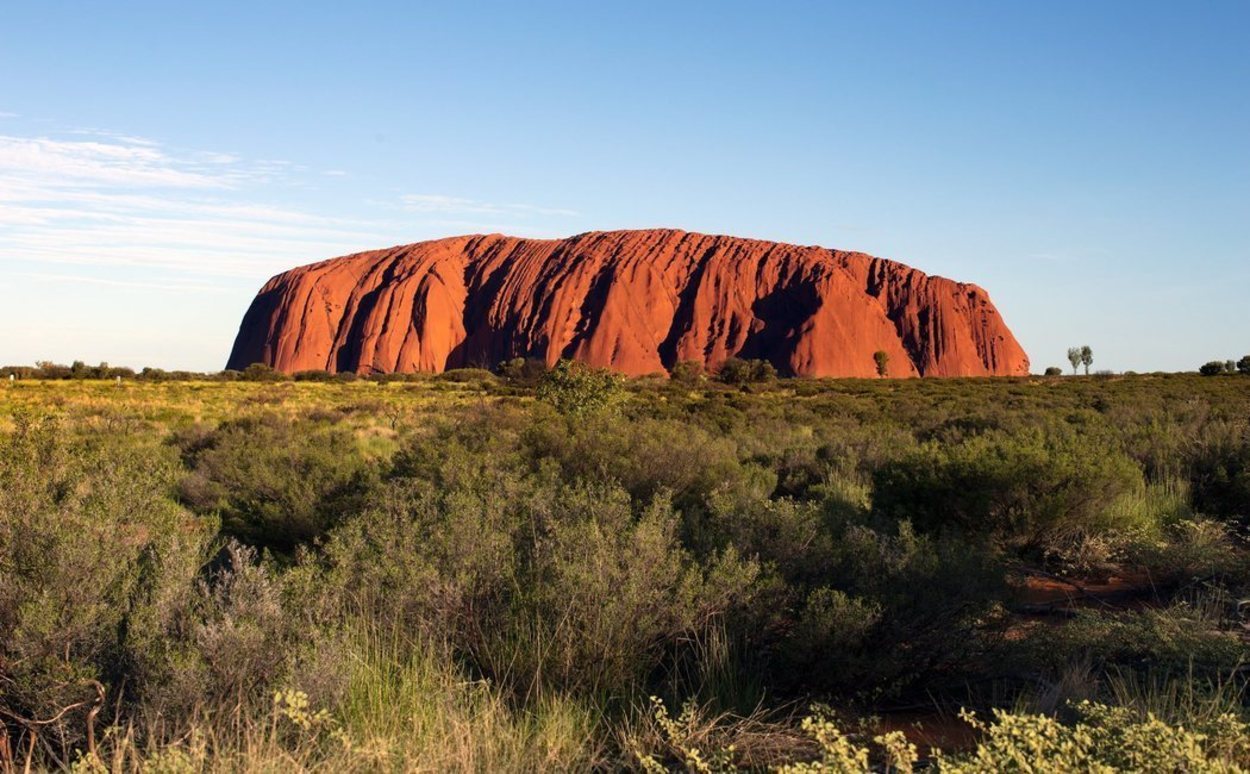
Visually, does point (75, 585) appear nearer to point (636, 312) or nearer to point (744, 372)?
point (744, 372)

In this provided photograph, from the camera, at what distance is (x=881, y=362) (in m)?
95.2

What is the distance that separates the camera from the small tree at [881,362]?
94.8 m

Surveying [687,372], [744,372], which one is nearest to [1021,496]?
[744,372]

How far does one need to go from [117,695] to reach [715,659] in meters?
2.82

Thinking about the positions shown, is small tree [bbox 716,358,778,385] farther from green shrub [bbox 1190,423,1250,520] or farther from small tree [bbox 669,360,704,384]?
green shrub [bbox 1190,423,1250,520]

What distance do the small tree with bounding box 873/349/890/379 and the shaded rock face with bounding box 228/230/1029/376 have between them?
0.82 meters

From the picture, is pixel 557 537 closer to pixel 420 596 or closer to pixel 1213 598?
pixel 420 596

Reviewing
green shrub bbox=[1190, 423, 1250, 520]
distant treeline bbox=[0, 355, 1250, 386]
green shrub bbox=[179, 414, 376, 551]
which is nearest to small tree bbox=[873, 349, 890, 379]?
distant treeline bbox=[0, 355, 1250, 386]

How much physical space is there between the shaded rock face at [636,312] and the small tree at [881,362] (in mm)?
824

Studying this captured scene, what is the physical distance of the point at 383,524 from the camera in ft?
19.6

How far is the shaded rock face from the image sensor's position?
97.6 m

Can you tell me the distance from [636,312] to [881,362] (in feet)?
87.0

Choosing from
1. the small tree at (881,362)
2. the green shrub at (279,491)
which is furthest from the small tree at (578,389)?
the small tree at (881,362)

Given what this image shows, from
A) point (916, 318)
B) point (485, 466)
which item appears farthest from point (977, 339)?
point (485, 466)
